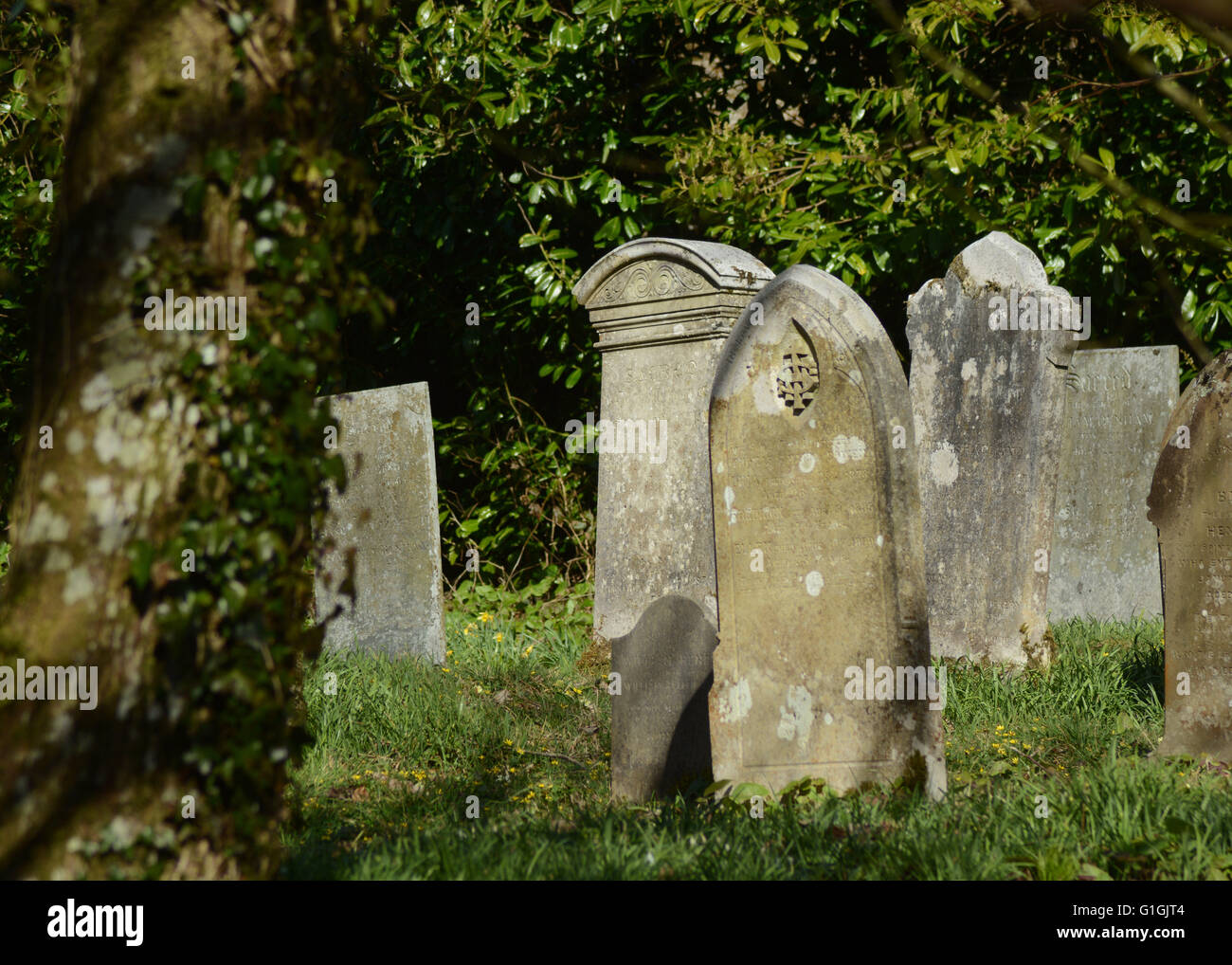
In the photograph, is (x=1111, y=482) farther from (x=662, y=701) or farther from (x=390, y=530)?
(x=390, y=530)

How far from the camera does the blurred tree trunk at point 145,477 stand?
218cm

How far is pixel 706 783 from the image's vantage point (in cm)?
457

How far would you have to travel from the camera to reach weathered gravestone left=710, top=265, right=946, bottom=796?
3.97 metres

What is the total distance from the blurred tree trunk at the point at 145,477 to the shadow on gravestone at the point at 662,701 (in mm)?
2709

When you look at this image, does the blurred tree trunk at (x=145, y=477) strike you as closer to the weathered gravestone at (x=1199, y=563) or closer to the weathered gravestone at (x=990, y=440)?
the weathered gravestone at (x=1199, y=563)

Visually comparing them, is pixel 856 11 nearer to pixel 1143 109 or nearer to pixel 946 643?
pixel 1143 109

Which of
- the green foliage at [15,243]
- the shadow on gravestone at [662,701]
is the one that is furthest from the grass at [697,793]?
the green foliage at [15,243]

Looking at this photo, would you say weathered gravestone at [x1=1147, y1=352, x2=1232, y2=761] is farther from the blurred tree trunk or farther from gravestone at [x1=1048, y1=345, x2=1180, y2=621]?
the blurred tree trunk

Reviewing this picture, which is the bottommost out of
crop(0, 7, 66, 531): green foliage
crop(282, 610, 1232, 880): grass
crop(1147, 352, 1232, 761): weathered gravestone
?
crop(282, 610, 1232, 880): grass

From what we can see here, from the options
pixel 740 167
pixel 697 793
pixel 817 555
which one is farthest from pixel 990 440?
pixel 697 793

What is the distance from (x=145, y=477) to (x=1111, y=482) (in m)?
6.75

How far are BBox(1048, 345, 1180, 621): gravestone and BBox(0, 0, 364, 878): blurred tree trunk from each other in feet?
20.5

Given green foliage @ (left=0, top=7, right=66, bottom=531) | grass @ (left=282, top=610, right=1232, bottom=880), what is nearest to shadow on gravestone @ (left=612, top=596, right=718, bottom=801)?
grass @ (left=282, top=610, right=1232, bottom=880)

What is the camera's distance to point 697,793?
14.5 ft
